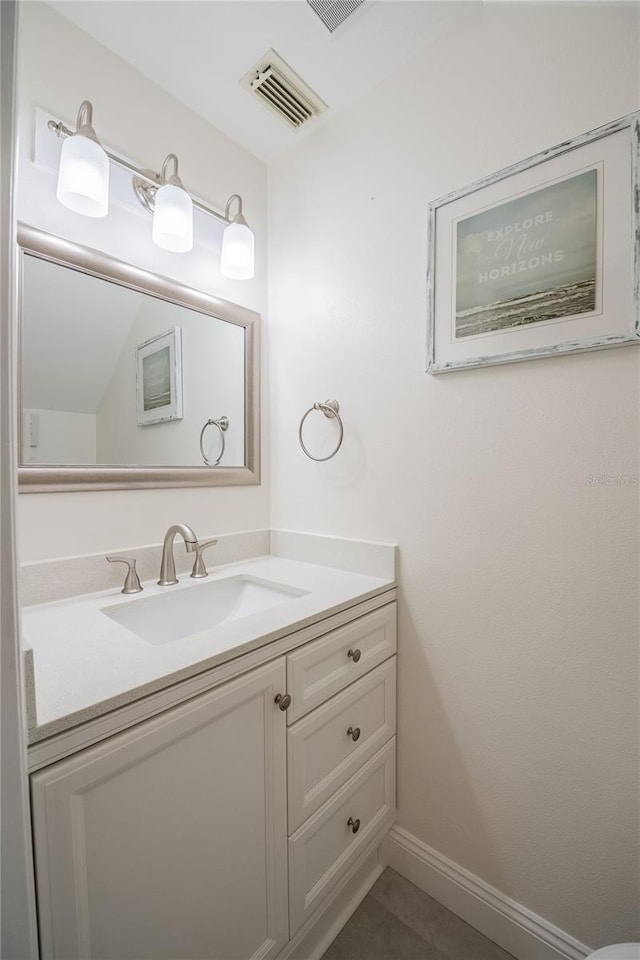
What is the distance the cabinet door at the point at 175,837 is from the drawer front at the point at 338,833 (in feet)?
0.17

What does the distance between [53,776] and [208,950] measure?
0.55 meters

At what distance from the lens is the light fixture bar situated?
1044mm

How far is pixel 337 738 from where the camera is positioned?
1.08m

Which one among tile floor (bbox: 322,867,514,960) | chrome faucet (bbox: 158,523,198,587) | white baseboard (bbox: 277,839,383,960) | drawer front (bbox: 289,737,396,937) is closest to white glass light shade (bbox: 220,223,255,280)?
chrome faucet (bbox: 158,523,198,587)

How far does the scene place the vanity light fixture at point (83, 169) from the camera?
3.30 ft

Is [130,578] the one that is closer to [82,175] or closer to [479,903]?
[82,175]

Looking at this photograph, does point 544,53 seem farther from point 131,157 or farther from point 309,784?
point 309,784

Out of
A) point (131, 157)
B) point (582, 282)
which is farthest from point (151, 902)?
point (131, 157)

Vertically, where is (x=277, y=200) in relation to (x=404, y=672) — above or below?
above

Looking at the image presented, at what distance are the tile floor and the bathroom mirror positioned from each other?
1.37 meters

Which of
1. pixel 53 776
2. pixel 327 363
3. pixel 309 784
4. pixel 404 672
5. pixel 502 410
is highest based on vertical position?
pixel 327 363

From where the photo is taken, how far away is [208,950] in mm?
788

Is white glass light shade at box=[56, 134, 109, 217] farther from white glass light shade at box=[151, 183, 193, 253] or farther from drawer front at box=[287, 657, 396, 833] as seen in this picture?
drawer front at box=[287, 657, 396, 833]

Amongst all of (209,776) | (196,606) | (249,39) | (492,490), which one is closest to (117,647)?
(209,776)
